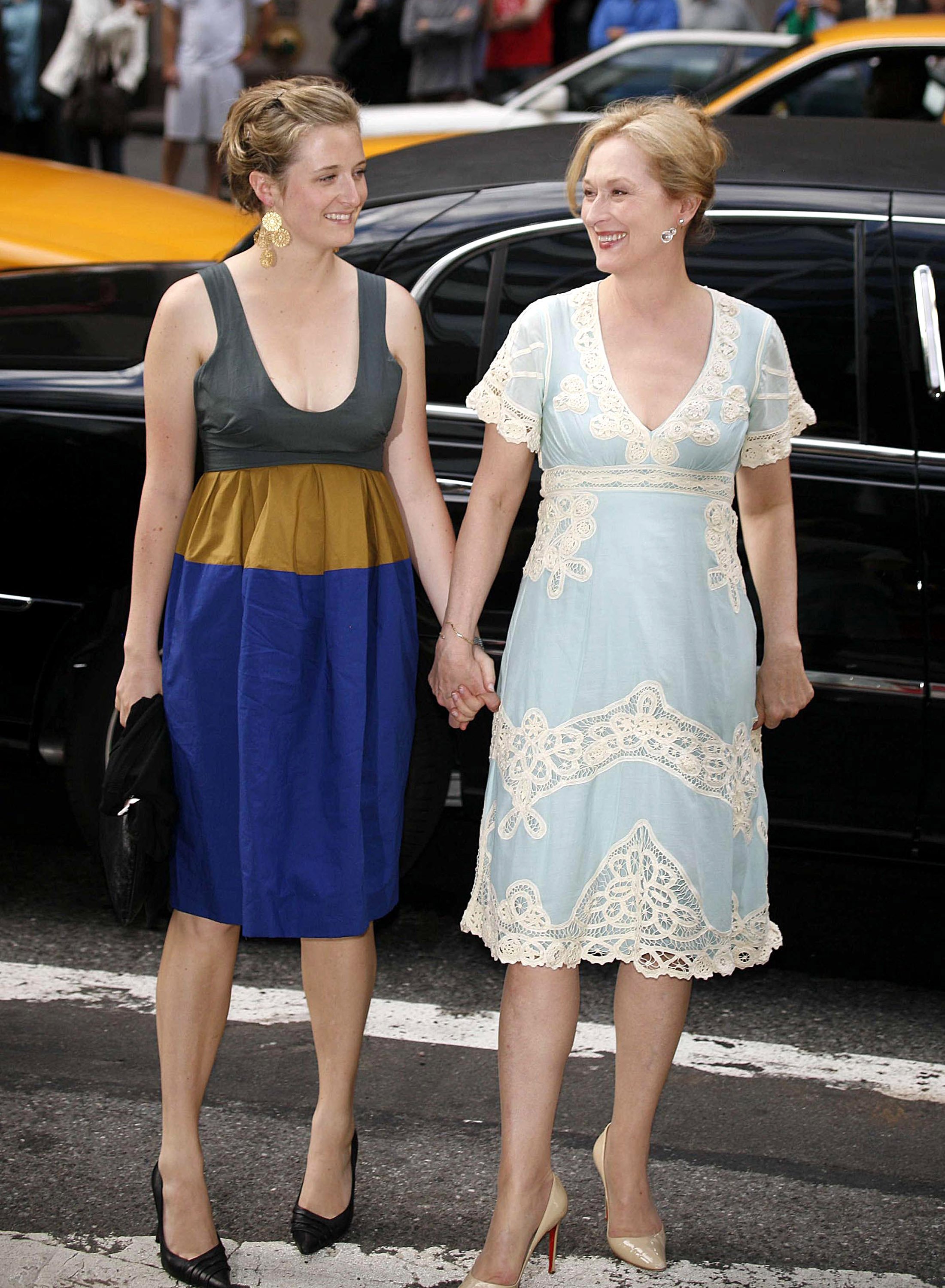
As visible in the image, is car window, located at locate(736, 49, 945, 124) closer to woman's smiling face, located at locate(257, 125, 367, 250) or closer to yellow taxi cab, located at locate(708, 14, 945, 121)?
yellow taxi cab, located at locate(708, 14, 945, 121)

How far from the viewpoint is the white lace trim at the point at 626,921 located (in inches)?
108

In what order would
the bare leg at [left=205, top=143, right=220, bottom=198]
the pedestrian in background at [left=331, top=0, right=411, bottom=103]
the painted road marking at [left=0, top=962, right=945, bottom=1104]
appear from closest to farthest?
the painted road marking at [left=0, top=962, right=945, bottom=1104], the bare leg at [left=205, top=143, right=220, bottom=198], the pedestrian in background at [left=331, top=0, right=411, bottom=103]

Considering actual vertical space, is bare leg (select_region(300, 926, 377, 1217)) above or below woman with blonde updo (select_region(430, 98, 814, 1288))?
below

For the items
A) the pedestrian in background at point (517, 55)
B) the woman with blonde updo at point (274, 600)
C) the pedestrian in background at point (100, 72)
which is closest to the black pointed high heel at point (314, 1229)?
the woman with blonde updo at point (274, 600)

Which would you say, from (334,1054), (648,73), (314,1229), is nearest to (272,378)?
(334,1054)

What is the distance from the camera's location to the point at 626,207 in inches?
106

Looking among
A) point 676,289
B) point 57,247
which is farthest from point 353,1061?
point 57,247

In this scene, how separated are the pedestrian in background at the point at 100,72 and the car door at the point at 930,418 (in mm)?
7310

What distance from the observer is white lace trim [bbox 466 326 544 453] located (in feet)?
9.04

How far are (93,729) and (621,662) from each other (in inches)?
67.5

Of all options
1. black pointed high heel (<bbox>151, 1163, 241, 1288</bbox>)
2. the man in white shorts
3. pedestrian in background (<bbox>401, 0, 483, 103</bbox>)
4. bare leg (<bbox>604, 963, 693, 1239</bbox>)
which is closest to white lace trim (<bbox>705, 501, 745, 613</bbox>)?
bare leg (<bbox>604, 963, 693, 1239</bbox>)

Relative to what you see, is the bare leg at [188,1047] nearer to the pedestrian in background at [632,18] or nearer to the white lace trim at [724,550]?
the white lace trim at [724,550]

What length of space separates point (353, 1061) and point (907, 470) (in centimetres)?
170

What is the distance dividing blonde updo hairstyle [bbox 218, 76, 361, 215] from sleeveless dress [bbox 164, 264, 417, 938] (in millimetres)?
183
